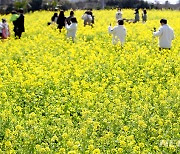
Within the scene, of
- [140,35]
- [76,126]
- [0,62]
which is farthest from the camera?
[140,35]

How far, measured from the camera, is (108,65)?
451 inches

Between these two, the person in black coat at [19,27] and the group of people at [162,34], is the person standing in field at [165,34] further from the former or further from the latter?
the person in black coat at [19,27]

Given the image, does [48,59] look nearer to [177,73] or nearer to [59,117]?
[177,73]

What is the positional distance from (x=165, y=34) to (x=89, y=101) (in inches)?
214

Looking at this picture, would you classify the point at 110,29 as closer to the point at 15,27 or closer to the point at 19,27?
the point at 19,27

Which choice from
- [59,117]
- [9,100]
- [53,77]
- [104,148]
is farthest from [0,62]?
[104,148]

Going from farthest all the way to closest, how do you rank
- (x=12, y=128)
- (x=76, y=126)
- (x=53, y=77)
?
1. (x=53, y=77)
2. (x=76, y=126)
3. (x=12, y=128)

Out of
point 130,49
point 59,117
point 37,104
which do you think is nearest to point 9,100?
point 37,104

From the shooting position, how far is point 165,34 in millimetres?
12969

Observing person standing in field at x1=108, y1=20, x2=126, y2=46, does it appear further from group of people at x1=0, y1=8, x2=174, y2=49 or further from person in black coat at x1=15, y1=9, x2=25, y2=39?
person in black coat at x1=15, y1=9, x2=25, y2=39

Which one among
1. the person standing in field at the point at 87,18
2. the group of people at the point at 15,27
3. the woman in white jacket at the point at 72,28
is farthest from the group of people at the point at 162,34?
the person standing in field at the point at 87,18

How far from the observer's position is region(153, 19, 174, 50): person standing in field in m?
12.9

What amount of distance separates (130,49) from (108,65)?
9.10ft

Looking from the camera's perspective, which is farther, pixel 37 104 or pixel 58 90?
pixel 58 90
